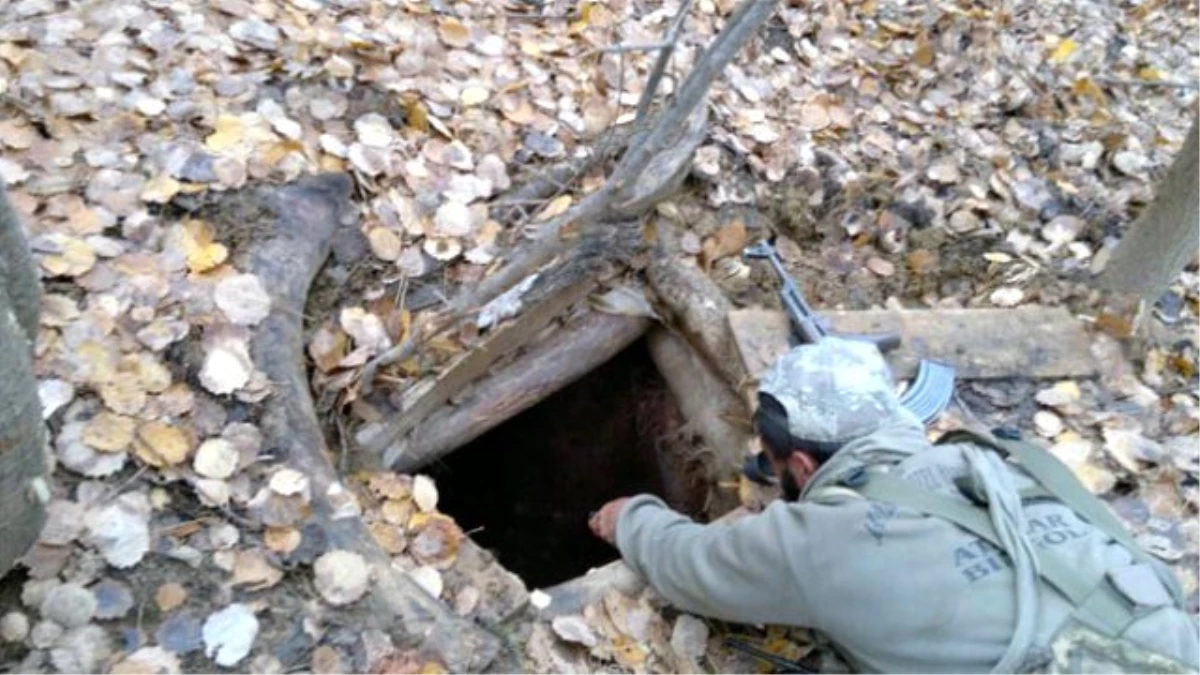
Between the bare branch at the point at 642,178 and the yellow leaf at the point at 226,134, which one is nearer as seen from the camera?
the bare branch at the point at 642,178

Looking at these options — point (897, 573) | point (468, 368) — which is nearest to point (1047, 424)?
point (897, 573)

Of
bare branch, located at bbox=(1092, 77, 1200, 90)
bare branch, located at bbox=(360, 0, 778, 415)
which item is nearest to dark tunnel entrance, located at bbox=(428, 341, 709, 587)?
bare branch, located at bbox=(360, 0, 778, 415)

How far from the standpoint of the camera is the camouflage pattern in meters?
2.10

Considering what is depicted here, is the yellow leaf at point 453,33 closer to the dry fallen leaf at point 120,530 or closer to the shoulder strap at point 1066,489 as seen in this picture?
the dry fallen leaf at point 120,530

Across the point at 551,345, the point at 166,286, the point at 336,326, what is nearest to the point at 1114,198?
the point at 551,345

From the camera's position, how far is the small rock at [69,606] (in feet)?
7.57

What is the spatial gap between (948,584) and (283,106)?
233cm

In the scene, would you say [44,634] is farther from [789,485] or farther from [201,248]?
[789,485]

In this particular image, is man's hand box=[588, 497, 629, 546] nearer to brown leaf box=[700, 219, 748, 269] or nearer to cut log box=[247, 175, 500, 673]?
cut log box=[247, 175, 500, 673]

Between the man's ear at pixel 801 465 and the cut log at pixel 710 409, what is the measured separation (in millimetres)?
569

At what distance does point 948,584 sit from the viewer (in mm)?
2240

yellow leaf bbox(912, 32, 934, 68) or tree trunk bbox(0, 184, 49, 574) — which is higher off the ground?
yellow leaf bbox(912, 32, 934, 68)

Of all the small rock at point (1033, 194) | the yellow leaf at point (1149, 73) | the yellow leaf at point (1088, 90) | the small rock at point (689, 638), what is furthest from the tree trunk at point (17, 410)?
the yellow leaf at point (1149, 73)

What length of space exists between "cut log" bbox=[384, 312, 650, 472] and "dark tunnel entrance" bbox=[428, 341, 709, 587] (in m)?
0.33
